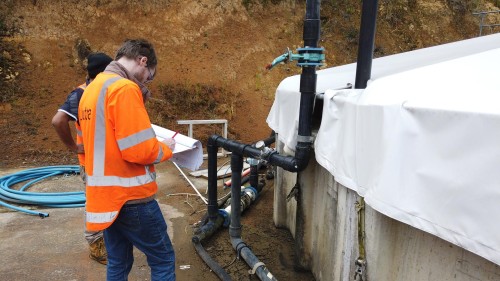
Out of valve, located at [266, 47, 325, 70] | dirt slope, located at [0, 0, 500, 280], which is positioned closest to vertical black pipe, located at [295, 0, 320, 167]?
valve, located at [266, 47, 325, 70]

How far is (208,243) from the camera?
13.3ft

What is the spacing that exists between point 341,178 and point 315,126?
100cm

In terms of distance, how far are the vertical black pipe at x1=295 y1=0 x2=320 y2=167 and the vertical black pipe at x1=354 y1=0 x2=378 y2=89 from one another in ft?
1.08

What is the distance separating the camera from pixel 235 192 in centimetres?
375

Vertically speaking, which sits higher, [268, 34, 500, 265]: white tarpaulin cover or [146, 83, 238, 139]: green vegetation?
[268, 34, 500, 265]: white tarpaulin cover

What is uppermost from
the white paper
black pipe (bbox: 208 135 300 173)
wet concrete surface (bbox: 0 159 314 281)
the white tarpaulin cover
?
the white tarpaulin cover

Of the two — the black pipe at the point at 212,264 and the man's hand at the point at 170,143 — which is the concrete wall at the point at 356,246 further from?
the man's hand at the point at 170,143

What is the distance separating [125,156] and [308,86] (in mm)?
1443

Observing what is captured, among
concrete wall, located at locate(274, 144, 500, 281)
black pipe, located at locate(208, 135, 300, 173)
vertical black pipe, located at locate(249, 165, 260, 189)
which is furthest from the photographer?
vertical black pipe, located at locate(249, 165, 260, 189)

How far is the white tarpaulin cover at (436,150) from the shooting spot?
1259mm

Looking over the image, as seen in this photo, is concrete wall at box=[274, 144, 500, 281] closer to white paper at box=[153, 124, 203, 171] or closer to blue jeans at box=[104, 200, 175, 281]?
white paper at box=[153, 124, 203, 171]

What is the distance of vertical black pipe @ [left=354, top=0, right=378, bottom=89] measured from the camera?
2.42 m

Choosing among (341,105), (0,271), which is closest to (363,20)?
(341,105)

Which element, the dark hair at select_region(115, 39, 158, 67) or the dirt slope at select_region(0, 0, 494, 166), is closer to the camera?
the dark hair at select_region(115, 39, 158, 67)
